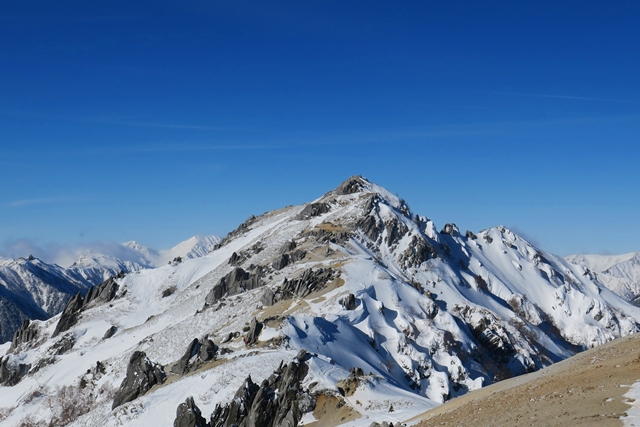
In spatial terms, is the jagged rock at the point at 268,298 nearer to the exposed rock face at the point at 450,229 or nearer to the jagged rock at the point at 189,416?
the jagged rock at the point at 189,416

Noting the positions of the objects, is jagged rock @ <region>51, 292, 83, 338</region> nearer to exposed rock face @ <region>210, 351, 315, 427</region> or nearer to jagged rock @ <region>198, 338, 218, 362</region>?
jagged rock @ <region>198, 338, 218, 362</region>

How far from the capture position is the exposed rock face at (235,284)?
387 feet

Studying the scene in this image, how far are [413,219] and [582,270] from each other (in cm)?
7879

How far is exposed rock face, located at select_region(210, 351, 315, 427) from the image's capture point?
51.3m

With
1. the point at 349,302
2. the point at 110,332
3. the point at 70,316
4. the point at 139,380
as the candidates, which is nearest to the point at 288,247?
the point at 349,302

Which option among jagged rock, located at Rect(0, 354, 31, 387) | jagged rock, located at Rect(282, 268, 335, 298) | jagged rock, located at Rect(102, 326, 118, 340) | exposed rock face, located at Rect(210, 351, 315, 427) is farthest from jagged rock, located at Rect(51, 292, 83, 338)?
exposed rock face, located at Rect(210, 351, 315, 427)

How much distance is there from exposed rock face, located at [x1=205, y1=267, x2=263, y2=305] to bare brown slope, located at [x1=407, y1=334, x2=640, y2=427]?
3219 inches

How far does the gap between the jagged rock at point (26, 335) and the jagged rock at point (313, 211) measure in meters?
74.6

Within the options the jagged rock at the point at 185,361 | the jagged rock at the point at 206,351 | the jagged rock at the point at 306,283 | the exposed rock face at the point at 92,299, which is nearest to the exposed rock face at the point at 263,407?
the jagged rock at the point at 206,351

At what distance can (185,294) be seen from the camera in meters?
132

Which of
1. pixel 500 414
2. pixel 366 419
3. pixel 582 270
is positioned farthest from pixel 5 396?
pixel 582 270

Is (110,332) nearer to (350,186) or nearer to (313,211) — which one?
(313,211)

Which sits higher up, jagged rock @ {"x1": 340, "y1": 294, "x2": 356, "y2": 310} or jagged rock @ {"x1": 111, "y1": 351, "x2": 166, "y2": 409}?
jagged rock @ {"x1": 340, "y1": 294, "x2": 356, "y2": 310}

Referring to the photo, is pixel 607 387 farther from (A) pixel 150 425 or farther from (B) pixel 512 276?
(B) pixel 512 276
